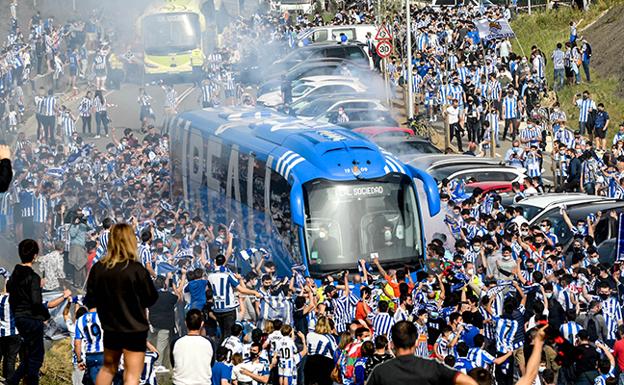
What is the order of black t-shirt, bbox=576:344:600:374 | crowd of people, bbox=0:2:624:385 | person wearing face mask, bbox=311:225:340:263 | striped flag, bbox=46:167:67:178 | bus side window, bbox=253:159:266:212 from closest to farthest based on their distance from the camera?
crowd of people, bbox=0:2:624:385 < black t-shirt, bbox=576:344:600:374 < person wearing face mask, bbox=311:225:340:263 < bus side window, bbox=253:159:266:212 < striped flag, bbox=46:167:67:178

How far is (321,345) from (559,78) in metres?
26.0

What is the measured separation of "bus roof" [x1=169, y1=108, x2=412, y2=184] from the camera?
20.1 metres

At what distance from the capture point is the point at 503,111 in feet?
110

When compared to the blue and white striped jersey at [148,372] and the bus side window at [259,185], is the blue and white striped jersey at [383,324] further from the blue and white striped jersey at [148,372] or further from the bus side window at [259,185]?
the bus side window at [259,185]

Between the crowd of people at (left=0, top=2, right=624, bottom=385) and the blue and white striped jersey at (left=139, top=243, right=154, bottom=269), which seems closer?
the crowd of people at (left=0, top=2, right=624, bottom=385)

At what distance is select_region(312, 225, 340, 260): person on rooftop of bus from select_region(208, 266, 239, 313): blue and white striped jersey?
2453 millimetres

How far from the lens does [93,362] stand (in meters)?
12.6

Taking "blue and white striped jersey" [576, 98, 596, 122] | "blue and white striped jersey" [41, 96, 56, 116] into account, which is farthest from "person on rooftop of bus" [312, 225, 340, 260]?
"blue and white striped jersey" [41, 96, 56, 116]

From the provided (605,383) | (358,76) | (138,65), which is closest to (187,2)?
(138,65)

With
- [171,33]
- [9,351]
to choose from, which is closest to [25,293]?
[9,351]

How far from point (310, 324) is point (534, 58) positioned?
2177 centimetres

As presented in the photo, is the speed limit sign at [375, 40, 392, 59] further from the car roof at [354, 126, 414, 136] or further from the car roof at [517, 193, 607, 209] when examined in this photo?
the car roof at [517, 193, 607, 209]

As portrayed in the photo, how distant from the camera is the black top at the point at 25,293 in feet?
39.6

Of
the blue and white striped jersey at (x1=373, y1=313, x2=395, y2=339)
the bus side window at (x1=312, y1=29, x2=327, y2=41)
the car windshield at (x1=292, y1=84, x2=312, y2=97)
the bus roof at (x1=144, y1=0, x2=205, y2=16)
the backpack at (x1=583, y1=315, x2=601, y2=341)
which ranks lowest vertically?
the backpack at (x1=583, y1=315, x2=601, y2=341)
